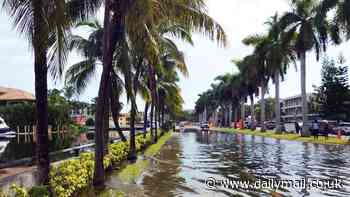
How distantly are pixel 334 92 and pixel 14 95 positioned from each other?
45.9 metres

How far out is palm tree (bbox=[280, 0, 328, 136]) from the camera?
43656mm

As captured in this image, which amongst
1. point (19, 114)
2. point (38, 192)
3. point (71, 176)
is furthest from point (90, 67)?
point (19, 114)

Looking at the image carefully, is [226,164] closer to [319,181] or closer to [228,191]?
[319,181]

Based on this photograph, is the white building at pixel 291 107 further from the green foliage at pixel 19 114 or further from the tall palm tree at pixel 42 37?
the tall palm tree at pixel 42 37

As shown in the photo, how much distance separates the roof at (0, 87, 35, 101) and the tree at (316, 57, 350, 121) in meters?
42.0

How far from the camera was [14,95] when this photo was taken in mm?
71188

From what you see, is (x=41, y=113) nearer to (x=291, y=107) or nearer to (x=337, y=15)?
(x=337, y=15)

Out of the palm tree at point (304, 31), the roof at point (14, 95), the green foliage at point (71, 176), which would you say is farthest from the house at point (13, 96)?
the green foliage at point (71, 176)

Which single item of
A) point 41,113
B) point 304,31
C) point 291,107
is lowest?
point 41,113

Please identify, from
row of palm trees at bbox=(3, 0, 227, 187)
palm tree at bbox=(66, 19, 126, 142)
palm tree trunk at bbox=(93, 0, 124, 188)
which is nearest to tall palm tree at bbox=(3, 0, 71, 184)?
row of palm trees at bbox=(3, 0, 227, 187)

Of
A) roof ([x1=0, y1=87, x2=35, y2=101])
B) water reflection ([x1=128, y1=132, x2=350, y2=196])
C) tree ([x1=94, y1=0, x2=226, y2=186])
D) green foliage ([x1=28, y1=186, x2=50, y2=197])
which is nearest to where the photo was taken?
green foliage ([x1=28, y1=186, x2=50, y2=197])

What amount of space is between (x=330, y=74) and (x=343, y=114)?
6266mm

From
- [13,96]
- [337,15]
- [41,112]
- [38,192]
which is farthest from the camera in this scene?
[13,96]

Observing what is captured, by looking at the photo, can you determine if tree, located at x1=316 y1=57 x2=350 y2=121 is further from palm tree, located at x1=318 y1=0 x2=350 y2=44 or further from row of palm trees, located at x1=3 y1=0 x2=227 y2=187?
row of palm trees, located at x1=3 y1=0 x2=227 y2=187
